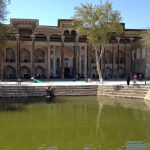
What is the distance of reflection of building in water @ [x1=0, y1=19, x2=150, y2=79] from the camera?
5828cm

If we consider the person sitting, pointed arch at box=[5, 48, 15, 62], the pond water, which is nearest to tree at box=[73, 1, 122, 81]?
the person sitting

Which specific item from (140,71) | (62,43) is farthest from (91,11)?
(140,71)

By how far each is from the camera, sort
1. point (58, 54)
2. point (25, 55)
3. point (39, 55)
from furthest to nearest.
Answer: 1. point (39, 55)
2. point (25, 55)
3. point (58, 54)

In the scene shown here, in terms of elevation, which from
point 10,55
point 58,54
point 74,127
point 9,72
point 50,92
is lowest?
point 74,127

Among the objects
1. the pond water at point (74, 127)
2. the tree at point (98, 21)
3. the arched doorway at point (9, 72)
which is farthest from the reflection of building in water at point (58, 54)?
the pond water at point (74, 127)

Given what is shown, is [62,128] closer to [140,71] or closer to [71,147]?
[71,147]

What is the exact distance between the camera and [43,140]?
50.6 feet

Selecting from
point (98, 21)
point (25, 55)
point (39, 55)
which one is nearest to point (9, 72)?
point (25, 55)

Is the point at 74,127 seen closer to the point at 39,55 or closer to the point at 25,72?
the point at 25,72

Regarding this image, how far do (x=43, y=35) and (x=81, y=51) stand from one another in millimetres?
6186

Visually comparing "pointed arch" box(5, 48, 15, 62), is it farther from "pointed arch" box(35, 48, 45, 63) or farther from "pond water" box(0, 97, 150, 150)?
"pond water" box(0, 97, 150, 150)

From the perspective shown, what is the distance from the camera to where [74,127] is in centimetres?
1852

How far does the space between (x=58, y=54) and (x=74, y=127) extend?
4185cm

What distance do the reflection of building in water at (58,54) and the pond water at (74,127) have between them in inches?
1215
